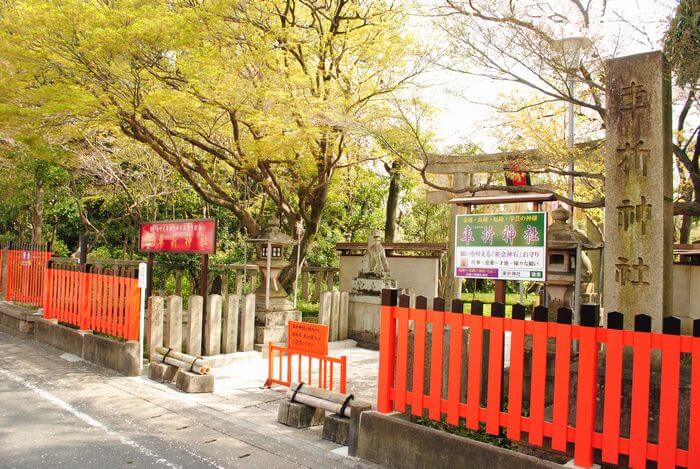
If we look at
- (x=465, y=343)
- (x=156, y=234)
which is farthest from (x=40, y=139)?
(x=465, y=343)

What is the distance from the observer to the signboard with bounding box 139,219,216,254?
9609 millimetres

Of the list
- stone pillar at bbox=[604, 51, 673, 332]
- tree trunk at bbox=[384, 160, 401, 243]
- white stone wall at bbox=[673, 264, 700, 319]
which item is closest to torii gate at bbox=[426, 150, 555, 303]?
stone pillar at bbox=[604, 51, 673, 332]

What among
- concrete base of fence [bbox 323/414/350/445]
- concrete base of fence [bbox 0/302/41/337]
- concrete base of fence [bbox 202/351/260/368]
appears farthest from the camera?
concrete base of fence [bbox 0/302/41/337]

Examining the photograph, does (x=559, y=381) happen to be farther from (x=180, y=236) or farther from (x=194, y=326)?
(x=180, y=236)

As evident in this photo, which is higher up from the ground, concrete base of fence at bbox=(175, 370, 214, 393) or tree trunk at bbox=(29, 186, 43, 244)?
tree trunk at bbox=(29, 186, 43, 244)

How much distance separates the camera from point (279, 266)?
40.2ft

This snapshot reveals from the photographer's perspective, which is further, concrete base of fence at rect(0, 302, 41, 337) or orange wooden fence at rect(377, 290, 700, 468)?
concrete base of fence at rect(0, 302, 41, 337)

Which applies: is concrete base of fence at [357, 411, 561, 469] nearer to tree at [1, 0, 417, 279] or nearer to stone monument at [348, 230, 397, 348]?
tree at [1, 0, 417, 279]

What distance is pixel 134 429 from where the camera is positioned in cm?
641

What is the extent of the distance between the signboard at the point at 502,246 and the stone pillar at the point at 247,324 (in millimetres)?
4477

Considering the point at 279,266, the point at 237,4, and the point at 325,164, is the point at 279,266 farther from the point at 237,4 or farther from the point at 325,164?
the point at 237,4

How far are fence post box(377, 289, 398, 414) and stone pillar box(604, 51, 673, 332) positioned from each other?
231 cm

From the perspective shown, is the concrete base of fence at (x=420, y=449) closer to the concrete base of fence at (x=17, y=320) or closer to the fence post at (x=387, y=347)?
the fence post at (x=387, y=347)

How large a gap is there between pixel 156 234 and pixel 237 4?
5.17 meters
